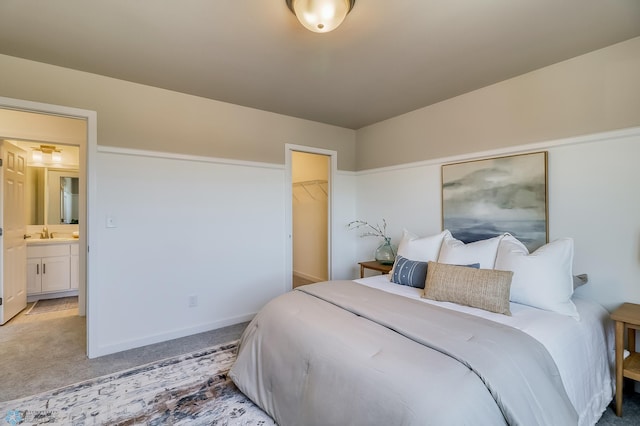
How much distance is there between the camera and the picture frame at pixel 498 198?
2.42 m

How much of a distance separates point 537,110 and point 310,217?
349cm

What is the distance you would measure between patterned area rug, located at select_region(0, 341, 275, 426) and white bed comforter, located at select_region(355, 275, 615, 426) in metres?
1.51

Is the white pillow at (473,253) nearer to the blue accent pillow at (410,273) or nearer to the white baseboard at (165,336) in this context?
the blue accent pillow at (410,273)

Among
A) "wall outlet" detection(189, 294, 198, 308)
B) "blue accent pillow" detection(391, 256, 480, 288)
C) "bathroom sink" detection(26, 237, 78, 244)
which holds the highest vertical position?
"bathroom sink" detection(26, 237, 78, 244)

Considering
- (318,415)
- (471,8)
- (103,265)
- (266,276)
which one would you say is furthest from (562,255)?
(103,265)

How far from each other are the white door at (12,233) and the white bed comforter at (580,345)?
4314 millimetres

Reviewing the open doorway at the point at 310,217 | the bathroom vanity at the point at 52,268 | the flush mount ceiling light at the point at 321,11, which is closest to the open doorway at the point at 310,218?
the open doorway at the point at 310,217

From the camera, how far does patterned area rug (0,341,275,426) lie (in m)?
1.75

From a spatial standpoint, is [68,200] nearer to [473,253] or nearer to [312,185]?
[312,185]

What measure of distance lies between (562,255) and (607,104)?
1.18 metres

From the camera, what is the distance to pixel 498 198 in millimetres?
2658

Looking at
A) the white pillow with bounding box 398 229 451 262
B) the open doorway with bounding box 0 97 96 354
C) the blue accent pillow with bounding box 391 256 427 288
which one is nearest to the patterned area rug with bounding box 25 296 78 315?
the open doorway with bounding box 0 97 96 354

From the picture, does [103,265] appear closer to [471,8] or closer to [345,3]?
[345,3]

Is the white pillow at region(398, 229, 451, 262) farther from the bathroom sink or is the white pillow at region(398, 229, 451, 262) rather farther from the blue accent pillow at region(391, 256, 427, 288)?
the bathroom sink
